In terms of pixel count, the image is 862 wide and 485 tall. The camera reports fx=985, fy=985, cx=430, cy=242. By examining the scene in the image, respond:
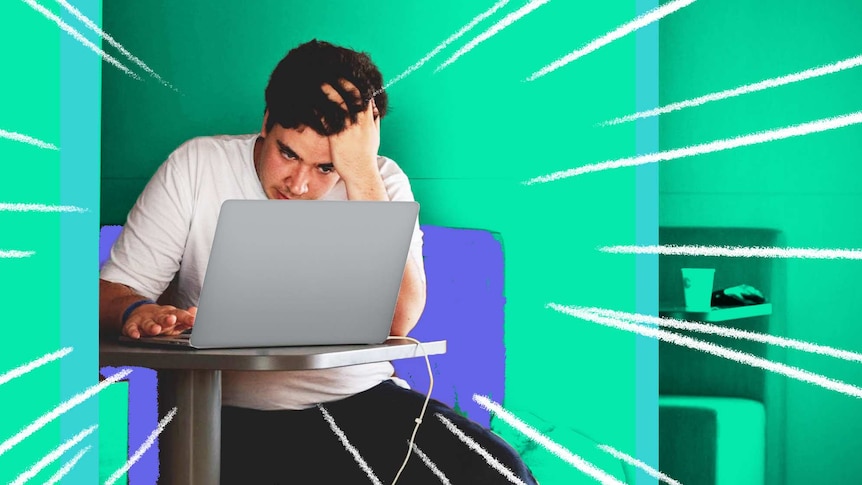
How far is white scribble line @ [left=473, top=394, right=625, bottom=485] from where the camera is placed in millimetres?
2381

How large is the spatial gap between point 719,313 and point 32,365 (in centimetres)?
264

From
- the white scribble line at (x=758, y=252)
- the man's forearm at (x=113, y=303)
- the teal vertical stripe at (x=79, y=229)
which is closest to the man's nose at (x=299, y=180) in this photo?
the man's forearm at (x=113, y=303)

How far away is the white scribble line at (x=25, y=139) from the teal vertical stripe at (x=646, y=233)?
6.84 ft

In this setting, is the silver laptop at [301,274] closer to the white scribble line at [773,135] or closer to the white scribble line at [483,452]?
the white scribble line at [483,452]

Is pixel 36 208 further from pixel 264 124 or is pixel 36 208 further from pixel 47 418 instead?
pixel 264 124

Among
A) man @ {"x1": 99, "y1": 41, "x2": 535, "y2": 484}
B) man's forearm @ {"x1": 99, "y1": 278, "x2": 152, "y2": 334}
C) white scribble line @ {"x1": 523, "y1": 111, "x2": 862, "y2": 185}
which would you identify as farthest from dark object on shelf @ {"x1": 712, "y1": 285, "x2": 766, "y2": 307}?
man's forearm @ {"x1": 99, "y1": 278, "x2": 152, "y2": 334}

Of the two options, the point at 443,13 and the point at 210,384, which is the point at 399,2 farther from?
the point at 210,384

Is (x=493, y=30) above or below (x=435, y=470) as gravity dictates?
above

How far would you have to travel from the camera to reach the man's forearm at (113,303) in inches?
64.9

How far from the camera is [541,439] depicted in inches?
94.5

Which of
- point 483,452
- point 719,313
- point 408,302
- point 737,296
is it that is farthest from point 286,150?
point 737,296

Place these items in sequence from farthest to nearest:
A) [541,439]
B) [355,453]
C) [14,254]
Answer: [541,439] < [355,453] < [14,254]

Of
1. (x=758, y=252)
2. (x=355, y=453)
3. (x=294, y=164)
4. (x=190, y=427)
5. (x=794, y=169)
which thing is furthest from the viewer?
(x=794, y=169)

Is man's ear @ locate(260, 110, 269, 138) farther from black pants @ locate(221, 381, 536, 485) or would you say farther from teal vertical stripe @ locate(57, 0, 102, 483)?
teal vertical stripe @ locate(57, 0, 102, 483)
